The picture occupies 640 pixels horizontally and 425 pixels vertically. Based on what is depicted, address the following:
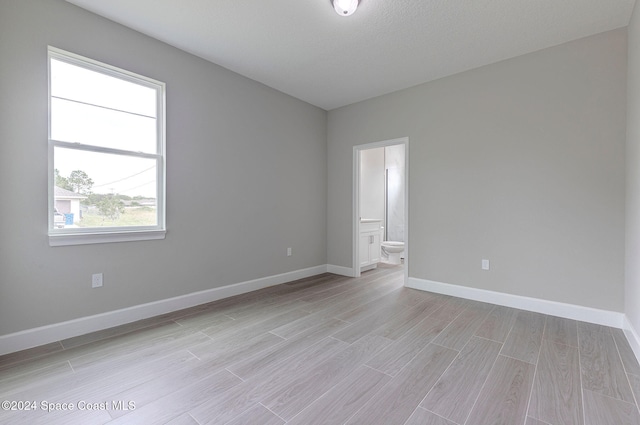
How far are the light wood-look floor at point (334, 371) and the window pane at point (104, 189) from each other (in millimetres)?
998

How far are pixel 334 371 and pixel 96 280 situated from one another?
2187 mm

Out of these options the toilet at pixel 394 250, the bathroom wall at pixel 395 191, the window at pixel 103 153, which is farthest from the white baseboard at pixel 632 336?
the bathroom wall at pixel 395 191

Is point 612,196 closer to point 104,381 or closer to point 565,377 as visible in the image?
point 565,377

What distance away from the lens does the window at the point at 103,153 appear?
7.60ft

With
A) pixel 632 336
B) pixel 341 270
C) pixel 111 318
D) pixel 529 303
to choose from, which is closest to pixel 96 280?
pixel 111 318

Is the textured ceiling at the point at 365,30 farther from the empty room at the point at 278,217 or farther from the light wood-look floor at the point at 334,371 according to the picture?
the light wood-look floor at the point at 334,371

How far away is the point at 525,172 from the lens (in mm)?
3021

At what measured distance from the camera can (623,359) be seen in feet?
6.66

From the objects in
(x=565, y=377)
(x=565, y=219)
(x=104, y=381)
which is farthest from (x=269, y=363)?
(x=565, y=219)

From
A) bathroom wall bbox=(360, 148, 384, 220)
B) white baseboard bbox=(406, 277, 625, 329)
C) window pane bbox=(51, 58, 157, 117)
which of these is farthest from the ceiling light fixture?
bathroom wall bbox=(360, 148, 384, 220)

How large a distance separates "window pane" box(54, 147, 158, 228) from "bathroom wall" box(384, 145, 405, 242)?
16.7 feet

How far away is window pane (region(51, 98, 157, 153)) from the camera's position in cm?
232

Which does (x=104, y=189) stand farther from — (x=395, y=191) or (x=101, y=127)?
(x=395, y=191)

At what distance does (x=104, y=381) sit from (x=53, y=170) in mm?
1690
